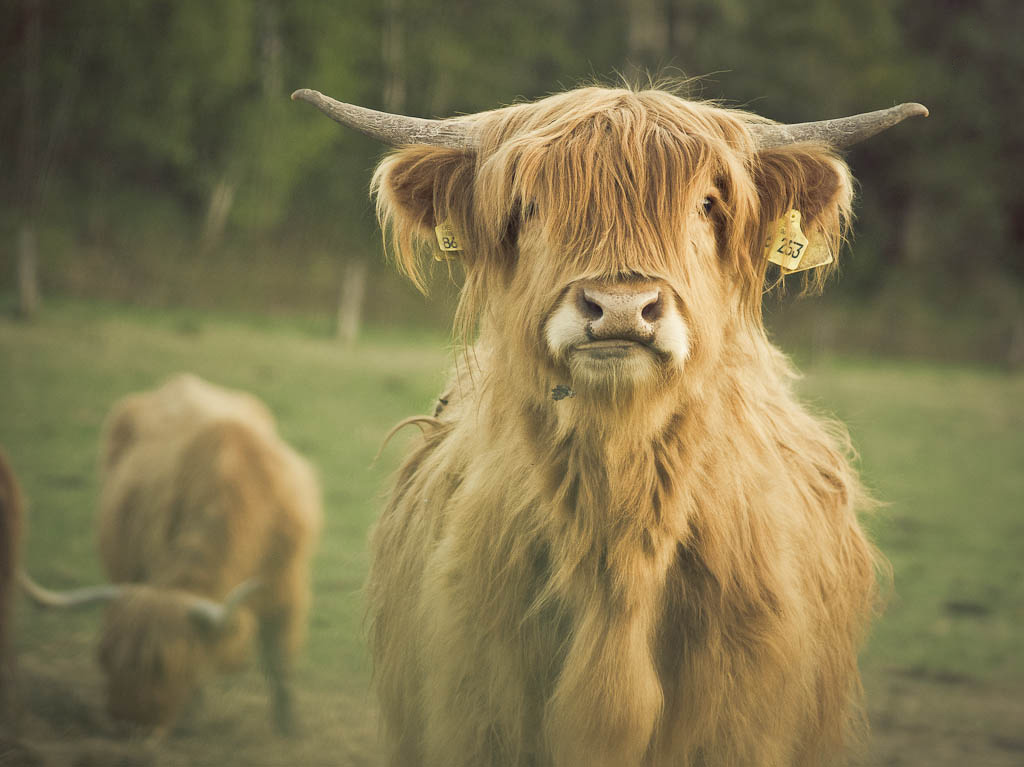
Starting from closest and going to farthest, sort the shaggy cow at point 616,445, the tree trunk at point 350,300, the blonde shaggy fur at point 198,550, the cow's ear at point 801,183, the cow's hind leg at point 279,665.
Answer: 1. the shaggy cow at point 616,445
2. the cow's ear at point 801,183
3. the blonde shaggy fur at point 198,550
4. the cow's hind leg at point 279,665
5. the tree trunk at point 350,300

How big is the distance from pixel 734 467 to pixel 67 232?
1091cm

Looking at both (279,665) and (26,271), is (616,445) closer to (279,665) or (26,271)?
(279,665)

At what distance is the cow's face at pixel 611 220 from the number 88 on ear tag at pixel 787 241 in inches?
1.3

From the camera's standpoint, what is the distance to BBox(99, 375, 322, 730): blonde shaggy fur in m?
5.39

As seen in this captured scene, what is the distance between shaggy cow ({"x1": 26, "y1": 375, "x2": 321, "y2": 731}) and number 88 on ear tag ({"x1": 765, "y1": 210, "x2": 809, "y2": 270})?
4.18 metres

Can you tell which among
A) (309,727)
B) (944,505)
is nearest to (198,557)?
(309,727)

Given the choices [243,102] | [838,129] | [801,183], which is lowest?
[801,183]

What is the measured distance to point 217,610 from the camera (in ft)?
18.0

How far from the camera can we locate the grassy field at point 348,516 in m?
5.33

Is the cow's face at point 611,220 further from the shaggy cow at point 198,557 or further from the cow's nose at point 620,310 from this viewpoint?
the shaggy cow at point 198,557

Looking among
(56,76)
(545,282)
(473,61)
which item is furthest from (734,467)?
(56,76)

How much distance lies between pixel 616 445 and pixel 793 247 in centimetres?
76

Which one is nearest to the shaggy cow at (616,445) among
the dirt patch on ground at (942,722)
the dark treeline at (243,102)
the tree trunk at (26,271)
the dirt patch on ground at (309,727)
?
the dirt patch on ground at (309,727)

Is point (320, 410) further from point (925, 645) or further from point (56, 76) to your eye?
point (925, 645)
